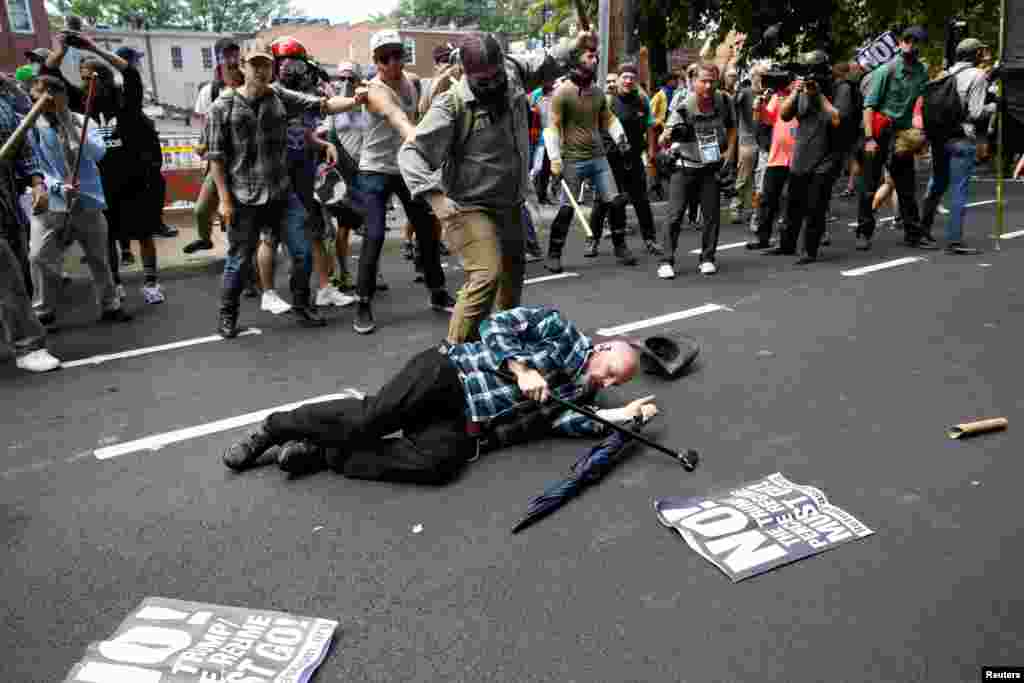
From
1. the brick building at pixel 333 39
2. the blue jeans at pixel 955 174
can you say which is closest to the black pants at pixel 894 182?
the blue jeans at pixel 955 174

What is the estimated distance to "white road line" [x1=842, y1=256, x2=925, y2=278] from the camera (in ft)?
24.9

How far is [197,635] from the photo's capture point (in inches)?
103

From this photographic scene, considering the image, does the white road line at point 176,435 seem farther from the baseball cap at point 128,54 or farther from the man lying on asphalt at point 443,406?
the baseball cap at point 128,54

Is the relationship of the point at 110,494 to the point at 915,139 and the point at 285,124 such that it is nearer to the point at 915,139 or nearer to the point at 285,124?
the point at 285,124

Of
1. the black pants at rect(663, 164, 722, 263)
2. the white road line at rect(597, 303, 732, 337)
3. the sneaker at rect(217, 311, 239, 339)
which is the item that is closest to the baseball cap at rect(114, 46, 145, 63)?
the sneaker at rect(217, 311, 239, 339)

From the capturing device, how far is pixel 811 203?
8047 mm

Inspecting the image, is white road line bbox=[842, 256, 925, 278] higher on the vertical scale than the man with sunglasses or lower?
lower

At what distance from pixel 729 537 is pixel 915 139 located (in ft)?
22.0

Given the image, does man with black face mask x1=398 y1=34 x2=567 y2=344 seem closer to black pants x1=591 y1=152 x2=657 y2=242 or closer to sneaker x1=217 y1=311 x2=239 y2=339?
sneaker x1=217 y1=311 x2=239 y2=339

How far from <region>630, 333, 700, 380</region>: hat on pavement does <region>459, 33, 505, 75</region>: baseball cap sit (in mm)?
1819

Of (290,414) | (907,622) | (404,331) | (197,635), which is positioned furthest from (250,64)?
(907,622)

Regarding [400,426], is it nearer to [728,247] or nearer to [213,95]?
[213,95]

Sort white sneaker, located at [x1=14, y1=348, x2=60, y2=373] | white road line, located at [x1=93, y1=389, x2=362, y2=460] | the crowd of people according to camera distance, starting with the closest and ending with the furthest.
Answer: white road line, located at [x1=93, y1=389, x2=362, y2=460] → the crowd of people → white sneaker, located at [x1=14, y1=348, x2=60, y2=373]

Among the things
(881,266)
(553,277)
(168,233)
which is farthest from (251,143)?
(881,266)
